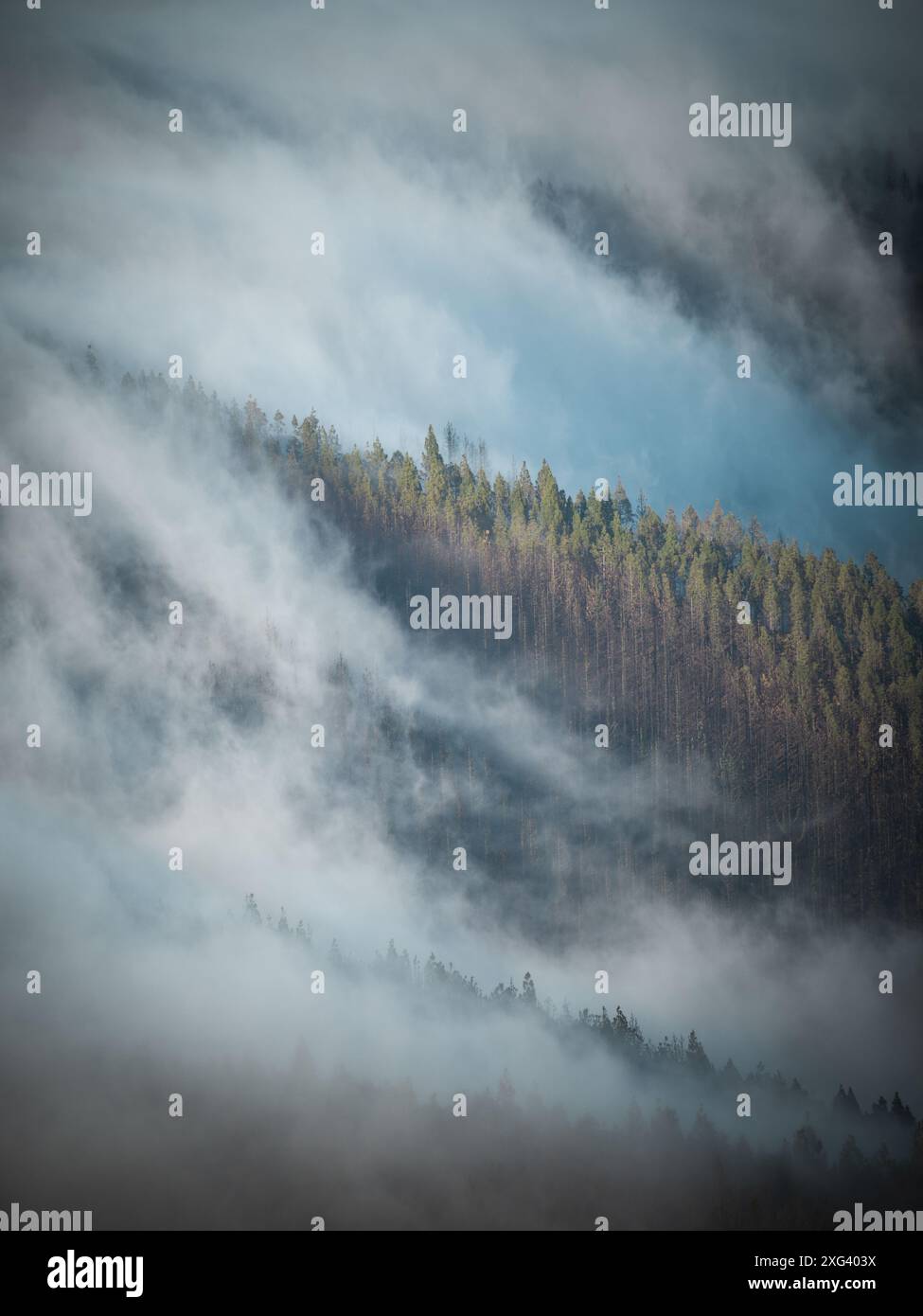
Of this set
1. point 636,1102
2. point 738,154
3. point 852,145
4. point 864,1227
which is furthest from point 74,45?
point 864,1227

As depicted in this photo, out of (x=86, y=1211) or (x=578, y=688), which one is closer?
(x=86, y=1211)

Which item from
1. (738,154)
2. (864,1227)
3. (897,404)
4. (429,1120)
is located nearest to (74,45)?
(738,154)

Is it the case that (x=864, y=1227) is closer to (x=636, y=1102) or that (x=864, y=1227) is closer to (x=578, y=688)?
(x=636, y=1102)

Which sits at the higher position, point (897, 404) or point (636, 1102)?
point (897, 404)
